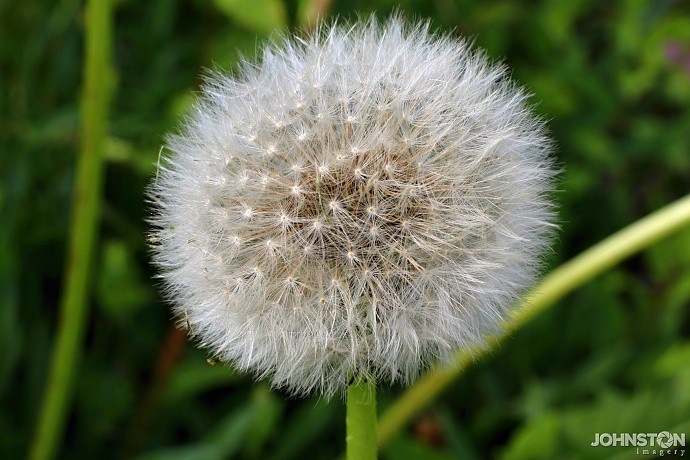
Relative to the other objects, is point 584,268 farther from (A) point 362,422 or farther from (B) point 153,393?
(B) point 153,393

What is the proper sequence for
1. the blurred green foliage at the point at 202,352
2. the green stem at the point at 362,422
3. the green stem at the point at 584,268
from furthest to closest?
the blurred green foliage at the point at 202,352
the green stem at the point at 584,268
the green stem at the point at 362,422

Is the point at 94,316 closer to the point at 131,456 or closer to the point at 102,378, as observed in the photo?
the point at 102,378

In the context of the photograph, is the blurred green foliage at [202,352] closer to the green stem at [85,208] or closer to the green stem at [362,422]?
the green stem at [85,208]

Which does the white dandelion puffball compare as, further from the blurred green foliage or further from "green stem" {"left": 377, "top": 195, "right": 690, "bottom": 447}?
the blurred green foliage

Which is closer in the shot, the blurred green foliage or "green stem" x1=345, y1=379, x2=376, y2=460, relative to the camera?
"green stem" x1=345, y1=379, x2=376, y2=460

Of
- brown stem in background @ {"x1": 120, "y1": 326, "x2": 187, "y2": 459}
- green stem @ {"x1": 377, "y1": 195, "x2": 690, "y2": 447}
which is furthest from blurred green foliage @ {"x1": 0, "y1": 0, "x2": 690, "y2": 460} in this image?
green stem @ {"x1": 377, "y1": 195, "x2": 690, "y2": 447}

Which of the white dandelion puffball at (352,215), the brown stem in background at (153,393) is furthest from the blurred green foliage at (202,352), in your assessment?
the white dandelion puffball at (352,215)

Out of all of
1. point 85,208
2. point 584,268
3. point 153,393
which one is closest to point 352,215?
point 584,268
